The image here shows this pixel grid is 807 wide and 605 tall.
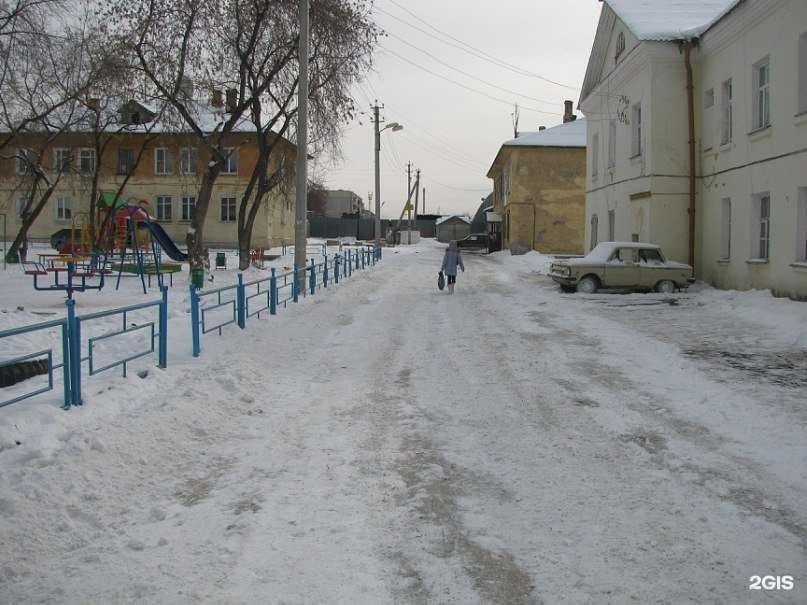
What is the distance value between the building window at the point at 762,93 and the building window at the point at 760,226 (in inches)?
66.6

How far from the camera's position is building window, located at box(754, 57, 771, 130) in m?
15.9

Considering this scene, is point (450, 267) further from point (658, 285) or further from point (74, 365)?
point (74, 365)

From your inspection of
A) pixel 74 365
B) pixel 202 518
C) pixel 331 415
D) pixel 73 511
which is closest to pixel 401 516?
pixel 202 518

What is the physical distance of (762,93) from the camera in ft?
53.3

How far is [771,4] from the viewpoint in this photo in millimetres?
15148

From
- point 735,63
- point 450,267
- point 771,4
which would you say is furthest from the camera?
point 450,267

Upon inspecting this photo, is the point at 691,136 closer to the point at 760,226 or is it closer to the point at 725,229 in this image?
the point at 725,229

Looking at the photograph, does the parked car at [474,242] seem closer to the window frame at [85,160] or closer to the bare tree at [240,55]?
the window frame at [85,160]

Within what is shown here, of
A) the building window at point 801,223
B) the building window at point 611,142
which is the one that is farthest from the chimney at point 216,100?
the building window at point 801,223

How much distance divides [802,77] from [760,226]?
11.5ft

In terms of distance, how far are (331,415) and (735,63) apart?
1507 cm

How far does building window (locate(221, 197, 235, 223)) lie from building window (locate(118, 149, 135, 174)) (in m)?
6.71

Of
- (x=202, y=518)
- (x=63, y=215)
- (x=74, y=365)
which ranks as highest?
(x=63, y=215)

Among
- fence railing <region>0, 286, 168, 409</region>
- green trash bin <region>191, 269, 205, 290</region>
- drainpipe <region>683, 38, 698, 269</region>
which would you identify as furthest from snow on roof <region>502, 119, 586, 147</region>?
fence railing <region>0, 286, 168, 409</region>
